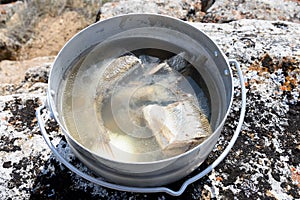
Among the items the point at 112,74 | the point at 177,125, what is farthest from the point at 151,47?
the point at 177,125

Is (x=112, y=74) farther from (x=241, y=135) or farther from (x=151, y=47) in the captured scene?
(x=241, y=135)

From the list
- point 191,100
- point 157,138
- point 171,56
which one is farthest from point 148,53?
point 157,138

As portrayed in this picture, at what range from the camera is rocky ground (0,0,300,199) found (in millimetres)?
1565

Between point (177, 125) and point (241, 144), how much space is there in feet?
1.16

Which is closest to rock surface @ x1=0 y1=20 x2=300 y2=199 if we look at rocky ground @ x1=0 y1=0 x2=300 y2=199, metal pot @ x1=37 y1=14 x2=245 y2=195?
rocky ground @ x1=0 y1=0 x2=300 y2=199

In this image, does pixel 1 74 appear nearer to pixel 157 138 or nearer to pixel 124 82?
pixel 124 82

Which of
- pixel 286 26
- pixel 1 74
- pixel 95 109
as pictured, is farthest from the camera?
pixel 1 74

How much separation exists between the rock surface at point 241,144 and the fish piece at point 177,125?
19 centimetres

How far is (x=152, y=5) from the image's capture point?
244 centimetres

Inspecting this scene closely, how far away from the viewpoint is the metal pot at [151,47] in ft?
4.26

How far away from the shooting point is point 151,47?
5.69 ft

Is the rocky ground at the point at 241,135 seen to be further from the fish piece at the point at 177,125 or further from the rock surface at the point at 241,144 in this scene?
the fish piece at the point at 177,125

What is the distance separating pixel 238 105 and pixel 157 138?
473 millimetres

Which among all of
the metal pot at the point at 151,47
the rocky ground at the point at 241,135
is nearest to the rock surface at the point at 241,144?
the rocky ground at the point at 241,135
